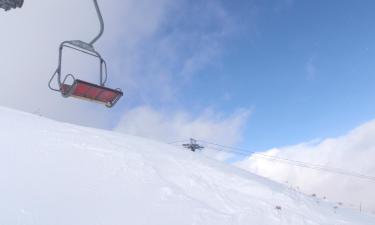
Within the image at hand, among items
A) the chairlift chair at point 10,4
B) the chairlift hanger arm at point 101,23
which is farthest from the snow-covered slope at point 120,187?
the chairlift chair at point 10,4

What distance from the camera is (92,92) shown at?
624 centimetres

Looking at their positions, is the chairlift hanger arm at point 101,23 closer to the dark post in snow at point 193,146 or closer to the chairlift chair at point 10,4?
the chairlift chair at point 10,4

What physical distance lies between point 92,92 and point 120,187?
9.08ft

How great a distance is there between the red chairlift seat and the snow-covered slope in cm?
189

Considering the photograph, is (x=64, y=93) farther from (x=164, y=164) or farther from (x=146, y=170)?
(x=164, y=164)

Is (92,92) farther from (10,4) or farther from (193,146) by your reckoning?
(193,146)

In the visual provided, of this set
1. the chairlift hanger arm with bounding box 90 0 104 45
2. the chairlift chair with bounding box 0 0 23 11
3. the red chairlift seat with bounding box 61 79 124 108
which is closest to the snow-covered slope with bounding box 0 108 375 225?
the red chairlift seat with bounding box 61 79 124 108

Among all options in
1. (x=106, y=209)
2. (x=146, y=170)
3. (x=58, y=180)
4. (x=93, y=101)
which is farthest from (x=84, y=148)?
(x=93, y=101)

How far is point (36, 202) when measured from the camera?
21.6ft

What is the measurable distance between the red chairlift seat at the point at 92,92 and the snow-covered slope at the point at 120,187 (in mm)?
1892

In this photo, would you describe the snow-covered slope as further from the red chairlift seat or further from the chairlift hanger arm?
the chairlift hanger arm

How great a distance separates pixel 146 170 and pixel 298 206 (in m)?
3.81

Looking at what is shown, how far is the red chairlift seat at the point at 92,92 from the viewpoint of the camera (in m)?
6.07

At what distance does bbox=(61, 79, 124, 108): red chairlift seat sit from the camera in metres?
6.07
